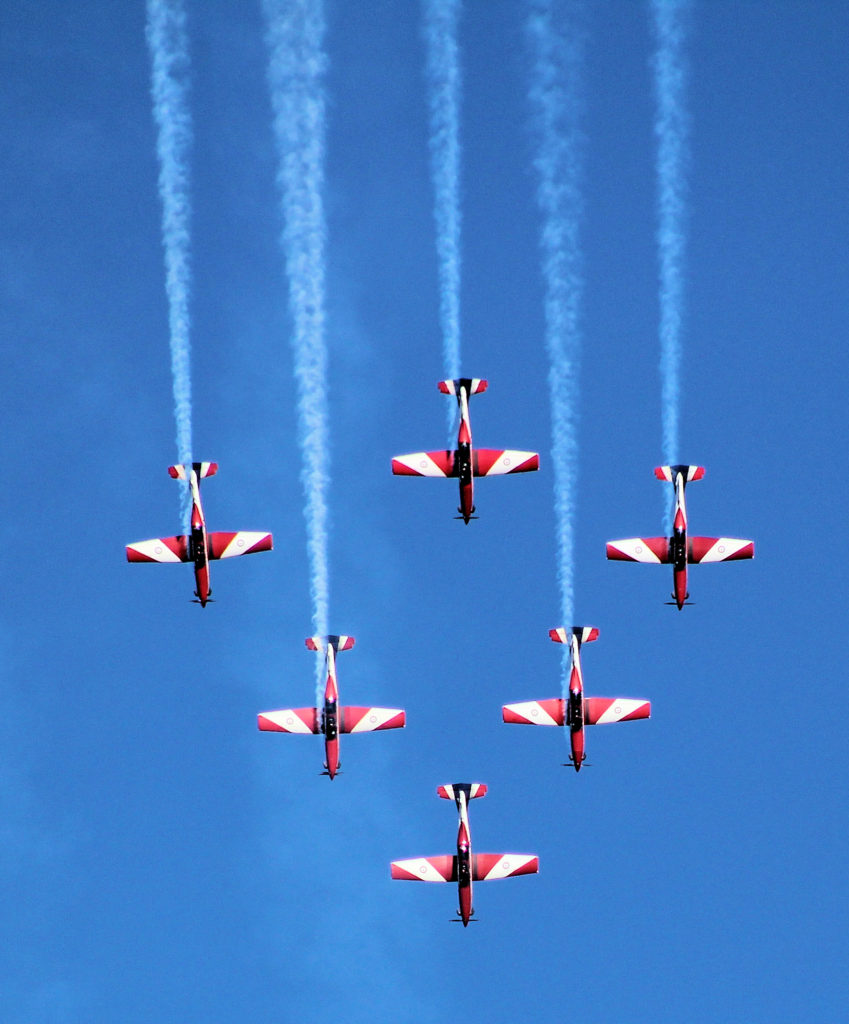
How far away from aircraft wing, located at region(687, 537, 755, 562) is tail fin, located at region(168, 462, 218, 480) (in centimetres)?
1185

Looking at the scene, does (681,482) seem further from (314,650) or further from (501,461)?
(314,650)

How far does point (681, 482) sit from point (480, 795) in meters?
9.52

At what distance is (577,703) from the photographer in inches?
2050

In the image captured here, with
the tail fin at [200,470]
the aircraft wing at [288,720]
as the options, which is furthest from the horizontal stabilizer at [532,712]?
the tail fin at [200,470]

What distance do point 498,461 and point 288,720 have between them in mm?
8467

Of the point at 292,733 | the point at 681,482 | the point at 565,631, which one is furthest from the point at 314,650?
the point at 681,482

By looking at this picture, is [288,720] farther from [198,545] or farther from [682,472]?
[682,472]

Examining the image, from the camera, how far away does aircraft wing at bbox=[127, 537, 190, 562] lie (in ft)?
168

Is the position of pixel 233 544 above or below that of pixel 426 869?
above

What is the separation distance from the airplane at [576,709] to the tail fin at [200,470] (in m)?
9.09

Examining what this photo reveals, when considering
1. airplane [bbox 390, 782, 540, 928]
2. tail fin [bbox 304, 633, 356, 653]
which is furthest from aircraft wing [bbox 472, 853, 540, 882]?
tail fin [bbox 304, 633, 356, 653]

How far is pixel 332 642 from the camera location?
51906 mm

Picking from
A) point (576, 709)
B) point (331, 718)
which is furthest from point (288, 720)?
point (576, 709)

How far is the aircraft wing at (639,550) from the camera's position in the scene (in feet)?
170
